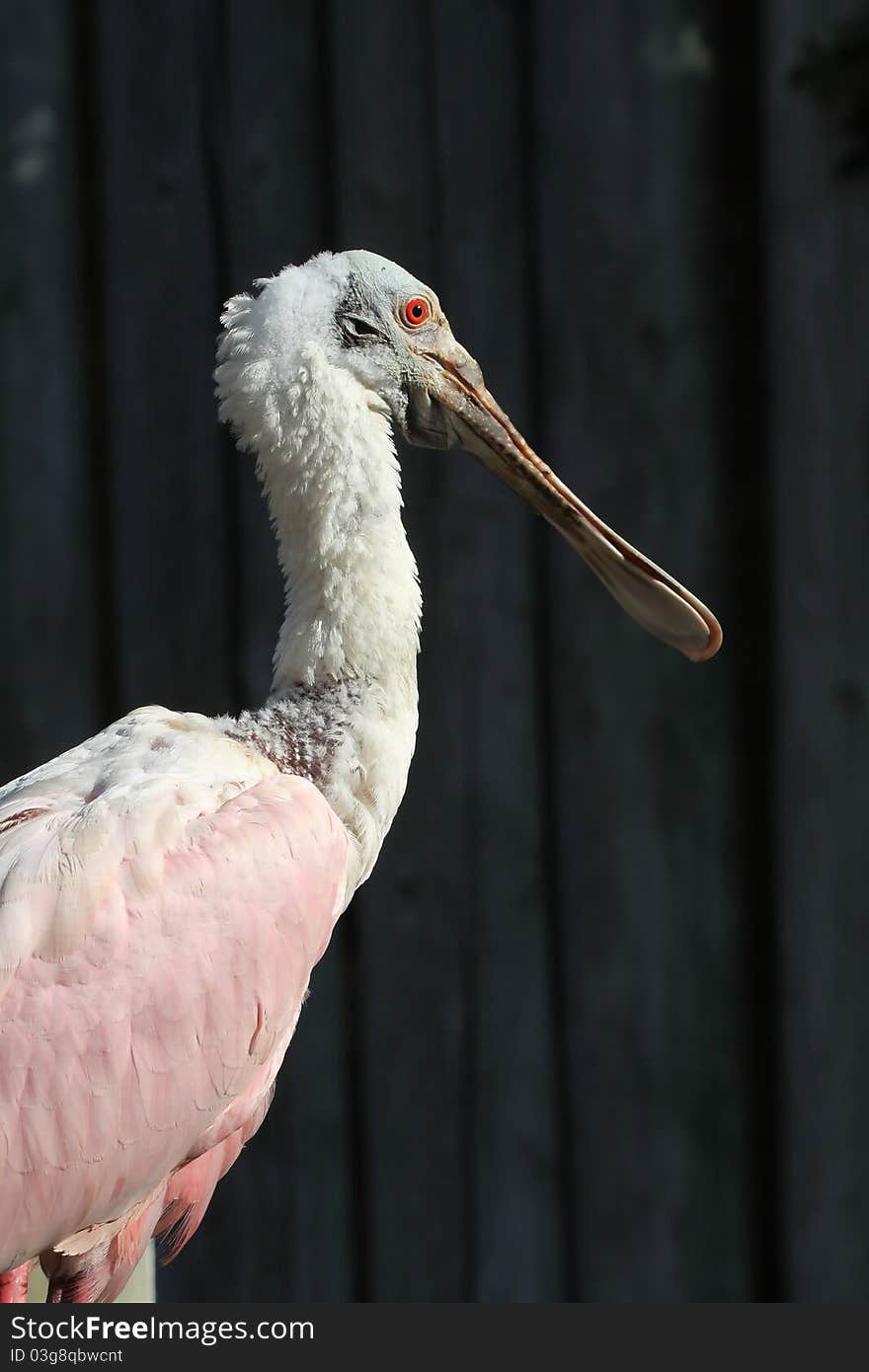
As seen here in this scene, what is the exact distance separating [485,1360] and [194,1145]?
1073 mm

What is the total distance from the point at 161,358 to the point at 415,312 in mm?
1571

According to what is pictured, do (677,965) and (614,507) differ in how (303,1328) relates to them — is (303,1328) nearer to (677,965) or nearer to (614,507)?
(677,965)

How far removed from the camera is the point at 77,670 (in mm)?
4535

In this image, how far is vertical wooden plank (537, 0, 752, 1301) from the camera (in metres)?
4.18

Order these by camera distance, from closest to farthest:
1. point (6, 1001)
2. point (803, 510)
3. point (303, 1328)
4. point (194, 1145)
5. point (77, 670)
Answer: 1. point (6, 1001)
2. point (194, 1145)
3. point (303, 1328)
4. point (803, 510)
5. point (77, 670)

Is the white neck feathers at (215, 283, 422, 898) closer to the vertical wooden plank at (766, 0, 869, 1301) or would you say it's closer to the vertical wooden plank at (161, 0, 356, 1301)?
the vertical wooden plank at (161, 0, 356, 1301)

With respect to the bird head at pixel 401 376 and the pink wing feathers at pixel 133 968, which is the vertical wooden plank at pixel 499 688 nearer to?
the bird head at pixel 401 376

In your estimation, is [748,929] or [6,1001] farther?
[748,929]

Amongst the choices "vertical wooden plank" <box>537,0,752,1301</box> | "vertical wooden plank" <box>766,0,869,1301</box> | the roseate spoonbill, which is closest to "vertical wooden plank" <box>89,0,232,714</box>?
"vertical wooden plank" <box>537,0,752,1301</box>

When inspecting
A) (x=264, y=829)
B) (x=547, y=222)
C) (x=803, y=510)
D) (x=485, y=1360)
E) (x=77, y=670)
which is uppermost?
(x=547, y=222)

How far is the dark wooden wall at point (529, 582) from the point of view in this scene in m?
4.21

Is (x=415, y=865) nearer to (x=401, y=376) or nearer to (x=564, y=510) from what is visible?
(x=564, y=510)

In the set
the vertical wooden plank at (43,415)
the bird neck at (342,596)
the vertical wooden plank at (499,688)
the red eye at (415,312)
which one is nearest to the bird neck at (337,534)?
the bird neck at (342,596)

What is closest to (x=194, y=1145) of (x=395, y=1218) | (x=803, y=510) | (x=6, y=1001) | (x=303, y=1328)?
(x=6, y=1001)
